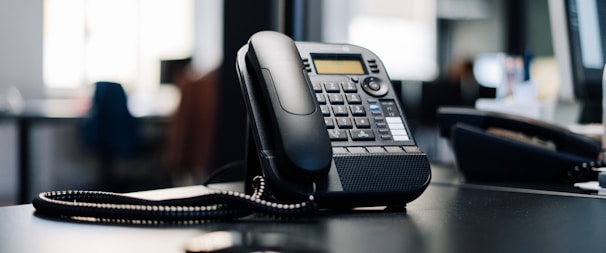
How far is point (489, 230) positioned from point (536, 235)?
34mm

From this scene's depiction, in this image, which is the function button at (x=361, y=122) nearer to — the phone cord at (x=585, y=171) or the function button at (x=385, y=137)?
the function button at (x=385, y=137)

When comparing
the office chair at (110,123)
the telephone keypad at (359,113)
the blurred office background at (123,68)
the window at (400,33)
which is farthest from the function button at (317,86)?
the window at (400,33)

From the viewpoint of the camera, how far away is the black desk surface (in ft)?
1.44

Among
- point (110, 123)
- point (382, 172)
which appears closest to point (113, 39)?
point (110, 123)

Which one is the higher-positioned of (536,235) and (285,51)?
(285,51)

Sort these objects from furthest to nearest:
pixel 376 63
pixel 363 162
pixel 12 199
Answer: pixel 12 199 < pixel 376 63 < pixel 363 162

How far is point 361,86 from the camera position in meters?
0.67

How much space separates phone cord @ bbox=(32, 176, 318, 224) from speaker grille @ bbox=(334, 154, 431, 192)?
49 millimetres

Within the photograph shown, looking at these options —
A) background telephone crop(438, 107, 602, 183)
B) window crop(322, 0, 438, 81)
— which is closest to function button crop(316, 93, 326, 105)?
background telephone crop(438, 107, 602, 183)

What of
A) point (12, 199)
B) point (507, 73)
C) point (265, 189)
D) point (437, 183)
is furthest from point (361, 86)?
point (12, 199)

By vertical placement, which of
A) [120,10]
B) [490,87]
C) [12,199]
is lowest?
[12,199]

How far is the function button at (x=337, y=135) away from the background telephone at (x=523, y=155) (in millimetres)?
368

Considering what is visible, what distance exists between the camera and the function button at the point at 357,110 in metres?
0.65

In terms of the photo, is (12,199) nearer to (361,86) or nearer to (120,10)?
(120,10)
